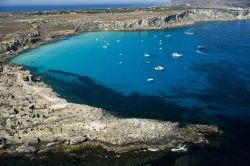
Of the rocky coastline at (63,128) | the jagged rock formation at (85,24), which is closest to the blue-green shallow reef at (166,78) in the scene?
the rocky coastline at (63,128)

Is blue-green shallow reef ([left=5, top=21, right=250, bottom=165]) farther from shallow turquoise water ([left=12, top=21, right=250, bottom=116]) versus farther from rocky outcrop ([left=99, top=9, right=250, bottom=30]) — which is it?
rocky outcrop ([left=99, top=9, right=250, bottom=30])

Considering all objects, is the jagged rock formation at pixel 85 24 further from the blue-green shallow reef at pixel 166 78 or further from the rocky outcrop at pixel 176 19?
the blue-green shallow reef at pixel 166 78

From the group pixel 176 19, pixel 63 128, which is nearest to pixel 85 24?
pixel 176 19

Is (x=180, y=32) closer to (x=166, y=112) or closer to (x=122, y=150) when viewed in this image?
(x=166, y=112)

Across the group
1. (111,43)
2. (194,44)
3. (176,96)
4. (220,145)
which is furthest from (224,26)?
(220,145)

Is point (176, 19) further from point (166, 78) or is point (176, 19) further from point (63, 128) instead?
point (63, 128)

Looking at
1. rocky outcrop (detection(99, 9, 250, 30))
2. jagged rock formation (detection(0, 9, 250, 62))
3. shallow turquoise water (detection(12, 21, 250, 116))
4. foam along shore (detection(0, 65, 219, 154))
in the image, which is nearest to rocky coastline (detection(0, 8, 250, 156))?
foam along shore (detection(0, 65, 219, 154))

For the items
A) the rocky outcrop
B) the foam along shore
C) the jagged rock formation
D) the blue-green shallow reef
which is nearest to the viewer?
the foam along shore
